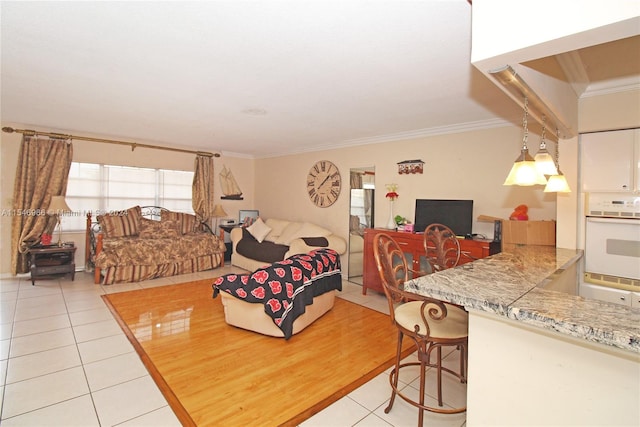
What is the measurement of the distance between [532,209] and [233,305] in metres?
3.47

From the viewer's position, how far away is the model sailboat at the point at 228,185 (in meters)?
6.91

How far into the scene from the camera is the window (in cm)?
527

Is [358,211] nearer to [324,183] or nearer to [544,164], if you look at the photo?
[324,183]

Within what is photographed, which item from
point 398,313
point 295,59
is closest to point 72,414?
point 398,313

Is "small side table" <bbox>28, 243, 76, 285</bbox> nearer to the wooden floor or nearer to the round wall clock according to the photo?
the wooden floor

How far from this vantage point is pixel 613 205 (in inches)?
96.6

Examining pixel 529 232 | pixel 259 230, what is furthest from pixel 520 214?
pixel 259 230

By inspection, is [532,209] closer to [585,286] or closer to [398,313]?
[585,286]

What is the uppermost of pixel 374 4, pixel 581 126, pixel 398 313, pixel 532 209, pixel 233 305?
pixel 374 4

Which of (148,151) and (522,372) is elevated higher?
(148,151)

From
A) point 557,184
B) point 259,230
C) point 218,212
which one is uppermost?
point 557,184

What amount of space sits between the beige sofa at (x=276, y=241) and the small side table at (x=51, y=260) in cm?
256

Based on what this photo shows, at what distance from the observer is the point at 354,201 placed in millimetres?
5395

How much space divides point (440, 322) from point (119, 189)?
5.94 metres
